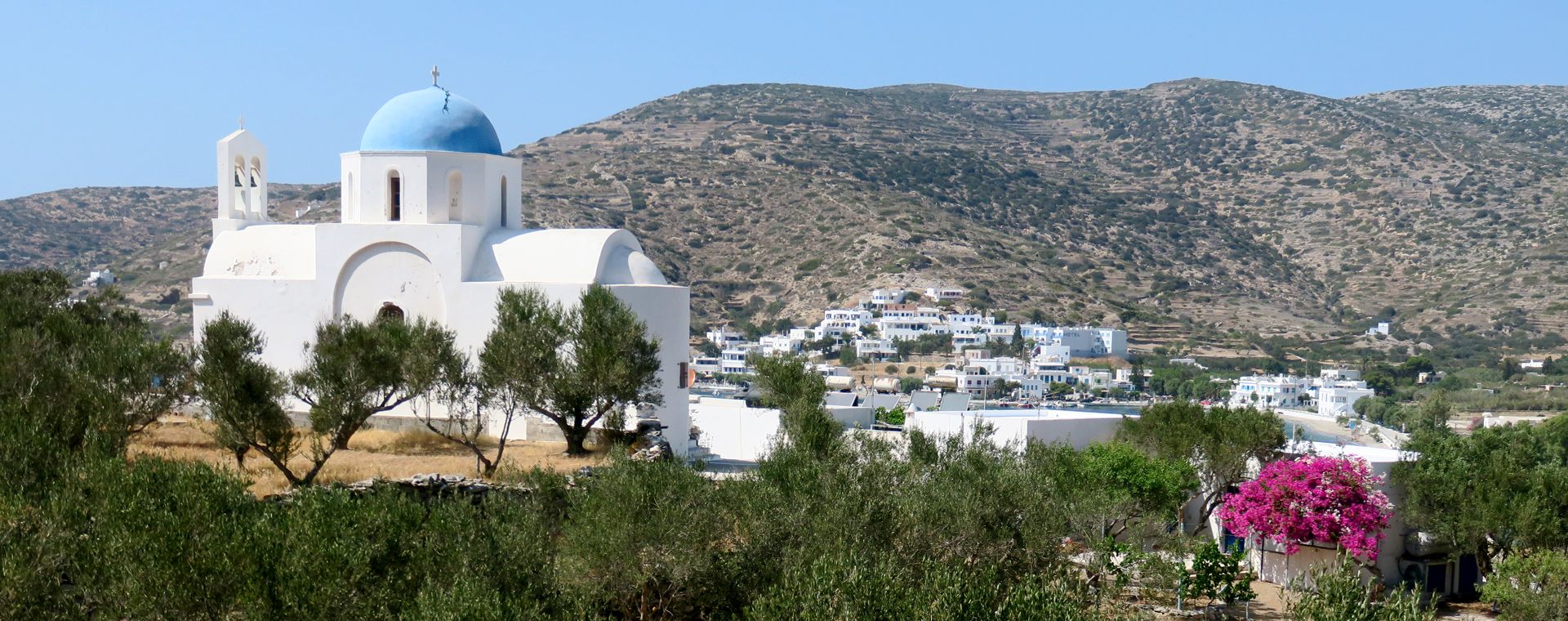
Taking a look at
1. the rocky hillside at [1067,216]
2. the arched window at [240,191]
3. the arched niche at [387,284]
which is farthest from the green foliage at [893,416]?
the rocky hillside at [1067,216]

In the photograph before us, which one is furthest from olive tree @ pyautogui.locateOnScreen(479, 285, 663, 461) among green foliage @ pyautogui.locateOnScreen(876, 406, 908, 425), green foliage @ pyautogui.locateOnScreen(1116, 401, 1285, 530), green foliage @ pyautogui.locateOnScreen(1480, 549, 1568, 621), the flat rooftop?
green foliage @ pyautogui.locateOnScreen(1480, 549, 1568, 621)

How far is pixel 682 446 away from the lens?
24219 mm

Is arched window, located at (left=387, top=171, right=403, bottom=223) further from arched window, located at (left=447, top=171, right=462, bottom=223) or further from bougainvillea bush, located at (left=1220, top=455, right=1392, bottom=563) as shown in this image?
bougainvillea bush, located at (left=1220, top=455, right=1392, bottom=563)

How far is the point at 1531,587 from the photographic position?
21.0m

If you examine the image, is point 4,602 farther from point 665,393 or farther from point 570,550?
point 665,393

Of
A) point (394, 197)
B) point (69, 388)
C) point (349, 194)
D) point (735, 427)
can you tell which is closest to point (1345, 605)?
point (69, 388)

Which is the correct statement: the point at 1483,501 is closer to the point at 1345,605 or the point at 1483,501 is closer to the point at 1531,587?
the point at 1531,587

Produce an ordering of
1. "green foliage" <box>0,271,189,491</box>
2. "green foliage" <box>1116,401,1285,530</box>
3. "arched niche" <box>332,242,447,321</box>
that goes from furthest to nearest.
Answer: "arched niche" <box>332,242,447,321</box>, "green foliage" <box>1116,401,1285,530</box>, "green foliage" <box>0,271,189,491</box>

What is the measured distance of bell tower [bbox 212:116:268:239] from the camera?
2784cm

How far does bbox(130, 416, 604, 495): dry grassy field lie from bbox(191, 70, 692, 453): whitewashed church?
1.96 metres

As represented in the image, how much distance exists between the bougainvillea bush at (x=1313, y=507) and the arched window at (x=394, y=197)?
50.8ft

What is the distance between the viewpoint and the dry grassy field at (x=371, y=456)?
60.8 feet

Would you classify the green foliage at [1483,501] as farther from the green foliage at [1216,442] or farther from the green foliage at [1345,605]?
the green foliage at [1345,605]

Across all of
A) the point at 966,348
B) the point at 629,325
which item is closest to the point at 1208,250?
the point at 966,348
